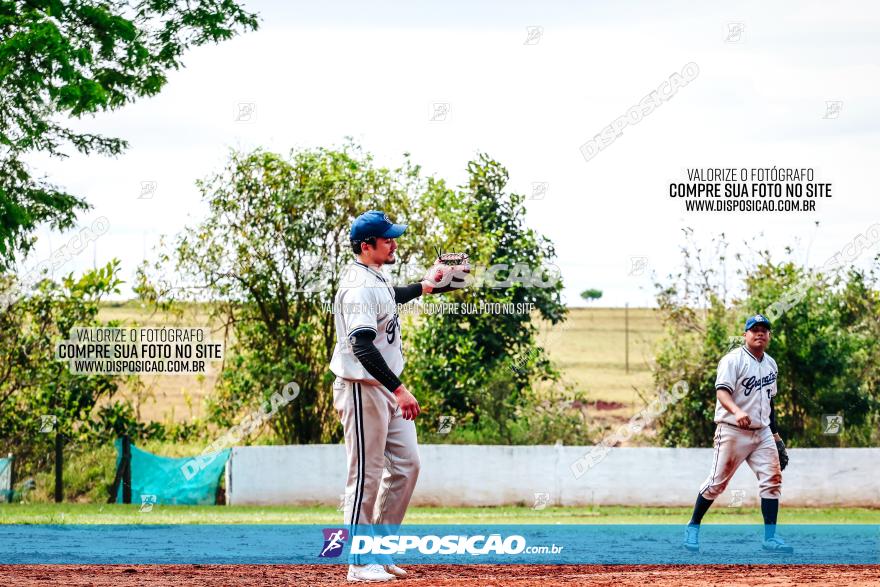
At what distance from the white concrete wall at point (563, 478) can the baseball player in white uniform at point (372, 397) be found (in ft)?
42.1

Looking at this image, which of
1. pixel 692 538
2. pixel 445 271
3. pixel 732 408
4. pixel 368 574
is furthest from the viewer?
pixel 692 538

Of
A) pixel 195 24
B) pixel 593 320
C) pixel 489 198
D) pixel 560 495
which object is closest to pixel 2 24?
pixel 195 24

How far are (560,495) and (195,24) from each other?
1348 centimetres

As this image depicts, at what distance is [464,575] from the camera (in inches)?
318

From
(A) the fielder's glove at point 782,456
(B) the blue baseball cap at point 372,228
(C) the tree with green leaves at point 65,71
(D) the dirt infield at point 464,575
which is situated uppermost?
(C) the tree with green leaves at point 65,71

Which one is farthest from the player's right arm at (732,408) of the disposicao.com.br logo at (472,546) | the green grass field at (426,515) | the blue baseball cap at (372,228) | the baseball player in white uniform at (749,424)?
the green grass field at (426,515)

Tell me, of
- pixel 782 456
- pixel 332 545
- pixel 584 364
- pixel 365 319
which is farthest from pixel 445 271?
pixel 584 364

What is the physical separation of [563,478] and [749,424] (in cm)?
1006

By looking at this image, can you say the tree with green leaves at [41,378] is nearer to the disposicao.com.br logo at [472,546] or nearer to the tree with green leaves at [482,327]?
the tree with green leaves at [482,327]

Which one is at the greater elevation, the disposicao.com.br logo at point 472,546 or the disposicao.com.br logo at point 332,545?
the disposicao.com.br logo at point 332,545

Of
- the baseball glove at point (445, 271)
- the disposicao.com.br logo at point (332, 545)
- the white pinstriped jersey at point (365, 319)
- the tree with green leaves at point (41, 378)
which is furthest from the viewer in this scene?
the tree with green leaves at point (41, 378)

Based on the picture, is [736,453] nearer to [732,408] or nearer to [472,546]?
[732,408]

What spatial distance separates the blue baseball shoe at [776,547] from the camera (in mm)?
10297

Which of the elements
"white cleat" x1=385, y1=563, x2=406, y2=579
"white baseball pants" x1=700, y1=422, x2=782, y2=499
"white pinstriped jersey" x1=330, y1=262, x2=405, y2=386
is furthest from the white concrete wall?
"white pinstriped jersey" x1=330, y1=262, x2=405, y2=386
